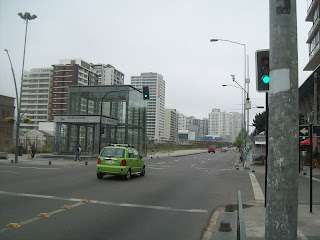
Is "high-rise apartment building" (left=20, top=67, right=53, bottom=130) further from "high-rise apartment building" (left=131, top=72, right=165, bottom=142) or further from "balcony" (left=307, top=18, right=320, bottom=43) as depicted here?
"balcony" (left=307, top=18, right=320, bottom=43)

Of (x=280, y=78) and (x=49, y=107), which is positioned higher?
(x=49, y=107)

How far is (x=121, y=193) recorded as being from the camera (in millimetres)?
10609

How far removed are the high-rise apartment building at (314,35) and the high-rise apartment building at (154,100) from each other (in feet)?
274

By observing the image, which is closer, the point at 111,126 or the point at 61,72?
the point at 111,126

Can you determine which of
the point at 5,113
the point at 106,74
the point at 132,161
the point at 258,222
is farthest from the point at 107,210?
the point at 106,74

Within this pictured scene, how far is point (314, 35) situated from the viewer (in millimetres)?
29938

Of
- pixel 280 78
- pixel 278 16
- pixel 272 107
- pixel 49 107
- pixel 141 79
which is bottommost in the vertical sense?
pixel 272 107

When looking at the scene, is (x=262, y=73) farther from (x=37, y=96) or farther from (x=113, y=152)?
(x=37, y=96)

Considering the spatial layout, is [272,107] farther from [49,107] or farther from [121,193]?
[49,107]

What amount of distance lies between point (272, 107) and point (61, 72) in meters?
145

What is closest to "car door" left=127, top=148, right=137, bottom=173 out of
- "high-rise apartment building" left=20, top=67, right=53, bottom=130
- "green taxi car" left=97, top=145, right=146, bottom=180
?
"green taxi car" left=97, top=145, right=146, bottom=180

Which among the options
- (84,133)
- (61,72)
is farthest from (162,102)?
(84,133)

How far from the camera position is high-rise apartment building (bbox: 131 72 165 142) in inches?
4754

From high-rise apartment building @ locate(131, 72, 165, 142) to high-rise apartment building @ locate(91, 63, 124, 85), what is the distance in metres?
23.5
